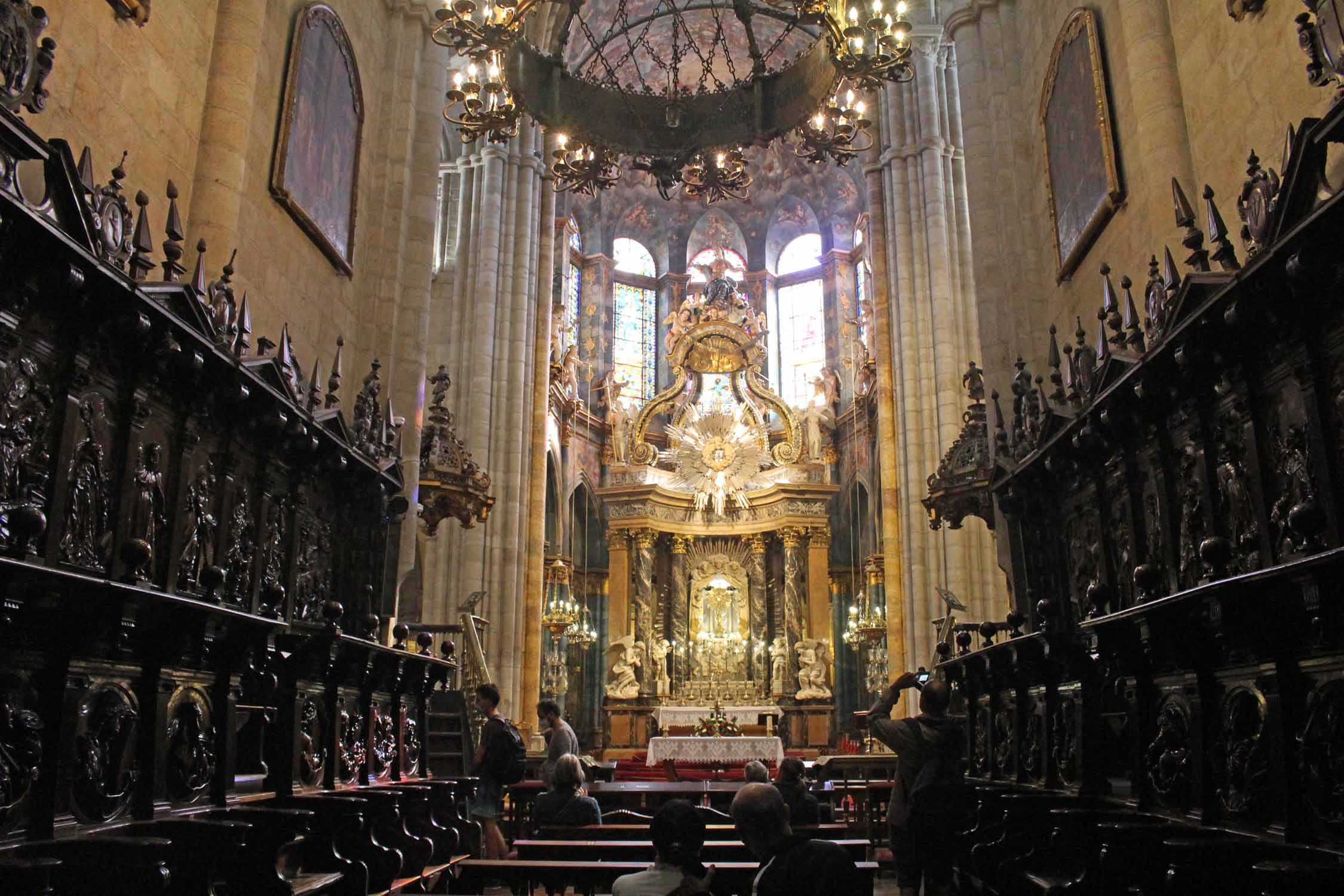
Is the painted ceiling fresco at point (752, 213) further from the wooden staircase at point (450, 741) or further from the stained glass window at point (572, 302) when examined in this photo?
the wooden staircase at point (450, 741)

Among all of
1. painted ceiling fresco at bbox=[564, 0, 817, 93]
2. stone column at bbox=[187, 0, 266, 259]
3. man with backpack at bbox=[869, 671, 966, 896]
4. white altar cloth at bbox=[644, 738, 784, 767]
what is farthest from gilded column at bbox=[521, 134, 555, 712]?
man with backpack at bbox=[869, 671, 966, 896]

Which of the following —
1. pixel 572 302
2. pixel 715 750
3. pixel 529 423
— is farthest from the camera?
pixel 572 302

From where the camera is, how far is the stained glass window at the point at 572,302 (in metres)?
27.0

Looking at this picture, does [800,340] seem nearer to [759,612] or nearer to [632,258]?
[632,258]

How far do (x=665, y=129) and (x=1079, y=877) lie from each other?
687 cm

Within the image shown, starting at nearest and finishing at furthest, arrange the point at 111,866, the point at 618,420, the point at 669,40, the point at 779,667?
1. the point at 111,866
2. the point at 669,40
3. the point at 779,667
4. the point at 618,420

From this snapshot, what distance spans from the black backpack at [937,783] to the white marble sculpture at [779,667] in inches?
752

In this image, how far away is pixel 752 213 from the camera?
3016cm

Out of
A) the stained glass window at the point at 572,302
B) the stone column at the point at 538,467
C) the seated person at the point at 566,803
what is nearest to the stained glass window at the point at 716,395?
the stained glass window at the point at 572,302

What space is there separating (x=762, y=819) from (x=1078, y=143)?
8020 mm

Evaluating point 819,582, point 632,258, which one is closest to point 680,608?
point 819,582

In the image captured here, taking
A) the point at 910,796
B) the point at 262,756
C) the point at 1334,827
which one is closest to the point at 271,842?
the point at 262,756

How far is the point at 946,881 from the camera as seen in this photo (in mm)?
5418

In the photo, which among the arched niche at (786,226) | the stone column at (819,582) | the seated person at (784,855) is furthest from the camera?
the arched niche at (786,226)
